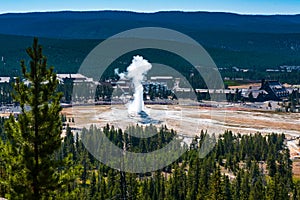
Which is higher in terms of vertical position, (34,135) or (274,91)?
(34,135)

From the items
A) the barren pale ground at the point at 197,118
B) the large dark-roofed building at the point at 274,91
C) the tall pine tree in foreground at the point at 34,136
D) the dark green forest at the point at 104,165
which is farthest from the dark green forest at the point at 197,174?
the large dark-roofed building at the point at 274,91

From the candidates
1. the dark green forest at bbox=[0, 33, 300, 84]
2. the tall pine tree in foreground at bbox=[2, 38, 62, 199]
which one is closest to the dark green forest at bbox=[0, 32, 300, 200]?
the tall pine tree in foreground at bbox=[2, 38, 62, 199]

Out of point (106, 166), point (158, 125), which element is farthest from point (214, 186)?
point (158, 125)

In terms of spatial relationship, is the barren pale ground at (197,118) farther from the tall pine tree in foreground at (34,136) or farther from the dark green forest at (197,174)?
the tall pine tree in foreground at (34,136)

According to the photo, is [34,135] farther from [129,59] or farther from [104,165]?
[129,59]

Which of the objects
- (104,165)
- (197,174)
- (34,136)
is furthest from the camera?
(104,165)

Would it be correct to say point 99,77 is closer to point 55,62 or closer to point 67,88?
point 67,88

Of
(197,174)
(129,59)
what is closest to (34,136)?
(197,174)
